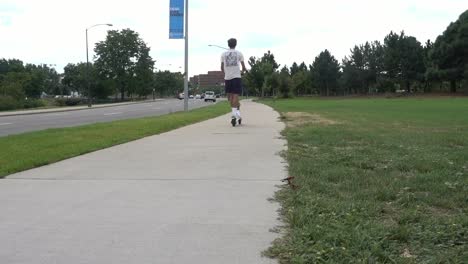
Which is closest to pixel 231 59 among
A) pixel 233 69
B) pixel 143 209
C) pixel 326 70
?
pixel 233 69

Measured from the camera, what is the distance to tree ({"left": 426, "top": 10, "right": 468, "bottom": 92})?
3278 inches

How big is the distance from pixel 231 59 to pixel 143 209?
885 cm

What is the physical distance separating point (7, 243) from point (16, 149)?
5957 mm

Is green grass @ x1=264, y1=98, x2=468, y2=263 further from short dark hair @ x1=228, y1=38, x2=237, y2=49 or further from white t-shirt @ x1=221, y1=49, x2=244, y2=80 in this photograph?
short dark hair @ x1=228, y1=38, x2=237, y2=49

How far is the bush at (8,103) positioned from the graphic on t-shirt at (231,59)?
3999 cm

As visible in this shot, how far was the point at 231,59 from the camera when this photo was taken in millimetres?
13508

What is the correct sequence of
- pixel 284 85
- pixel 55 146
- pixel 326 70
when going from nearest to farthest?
pixel 55 146 → pixel 284 85 → pixel 326 70

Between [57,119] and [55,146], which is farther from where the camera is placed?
[57,119]

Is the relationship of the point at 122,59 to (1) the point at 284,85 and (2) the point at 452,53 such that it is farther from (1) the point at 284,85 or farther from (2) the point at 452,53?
(2) the point at 452,53

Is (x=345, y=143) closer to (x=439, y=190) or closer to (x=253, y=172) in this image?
(x=253, y=172)

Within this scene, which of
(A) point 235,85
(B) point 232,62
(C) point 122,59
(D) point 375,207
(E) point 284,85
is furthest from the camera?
(C) point 122,59

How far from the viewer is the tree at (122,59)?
10350 cm

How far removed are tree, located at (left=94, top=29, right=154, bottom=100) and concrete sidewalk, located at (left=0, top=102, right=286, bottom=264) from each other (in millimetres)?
98116

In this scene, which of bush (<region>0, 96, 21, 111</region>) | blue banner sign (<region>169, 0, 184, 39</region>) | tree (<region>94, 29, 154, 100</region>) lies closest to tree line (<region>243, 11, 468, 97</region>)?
tree (<region>94, 29, 154, 100</region>)
